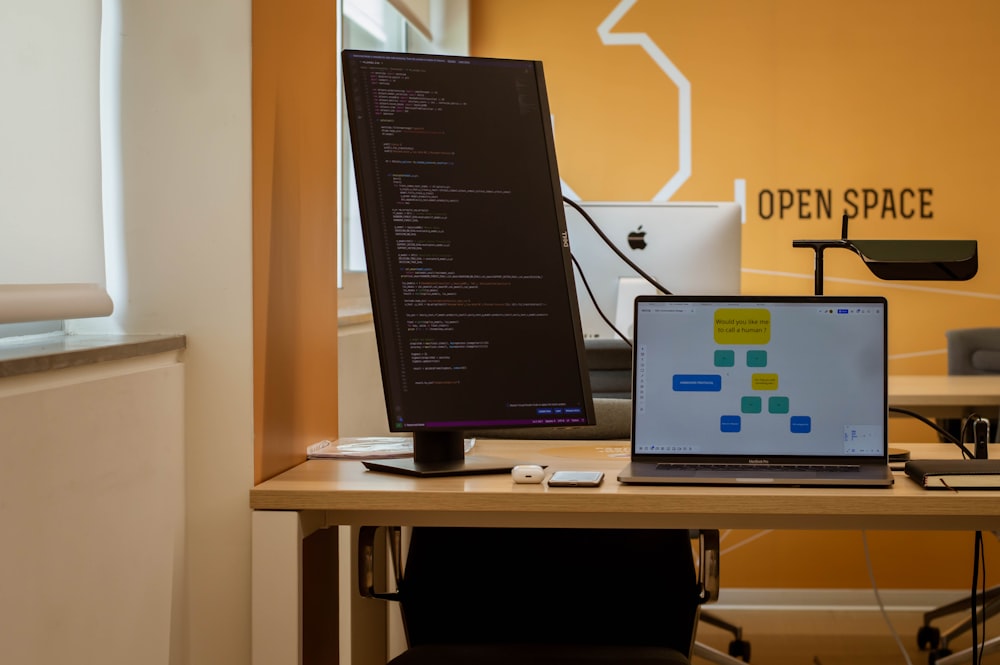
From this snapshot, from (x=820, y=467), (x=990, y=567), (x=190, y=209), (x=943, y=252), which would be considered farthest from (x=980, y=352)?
(x=190, y=209)

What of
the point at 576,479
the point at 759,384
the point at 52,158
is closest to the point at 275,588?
the point at 576,479

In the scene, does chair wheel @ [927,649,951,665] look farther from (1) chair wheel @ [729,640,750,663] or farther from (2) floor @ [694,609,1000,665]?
(1) chair wheel @ [729,640,750,663]

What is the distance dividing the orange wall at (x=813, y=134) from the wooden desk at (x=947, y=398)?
1.06 metres

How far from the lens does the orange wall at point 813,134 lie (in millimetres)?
4246

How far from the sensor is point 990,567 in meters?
4.17

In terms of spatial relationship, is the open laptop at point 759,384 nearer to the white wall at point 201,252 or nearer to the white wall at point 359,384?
the white wall at point 201,252

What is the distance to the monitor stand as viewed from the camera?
168cm

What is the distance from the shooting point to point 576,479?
1.59 m

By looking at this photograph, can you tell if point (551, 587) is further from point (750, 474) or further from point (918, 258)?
point (918, 258)

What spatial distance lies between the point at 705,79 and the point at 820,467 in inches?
117

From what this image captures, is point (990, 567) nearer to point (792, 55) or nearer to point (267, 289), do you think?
point (792, 55)

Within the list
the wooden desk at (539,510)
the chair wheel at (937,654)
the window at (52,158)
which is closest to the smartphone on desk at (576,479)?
the wooden desk at (539,510)

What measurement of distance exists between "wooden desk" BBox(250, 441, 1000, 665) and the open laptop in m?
0.11

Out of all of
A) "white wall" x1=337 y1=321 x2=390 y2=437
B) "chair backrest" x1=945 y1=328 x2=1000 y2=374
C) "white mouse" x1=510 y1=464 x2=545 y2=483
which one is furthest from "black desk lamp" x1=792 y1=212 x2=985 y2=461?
"chair backrest" x1=945 y1=328 x2=1000 y2=374
